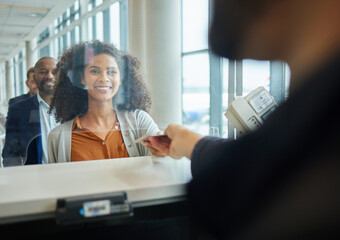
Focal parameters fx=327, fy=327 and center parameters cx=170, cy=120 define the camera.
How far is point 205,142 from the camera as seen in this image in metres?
0.84

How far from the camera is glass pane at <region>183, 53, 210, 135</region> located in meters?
1.25

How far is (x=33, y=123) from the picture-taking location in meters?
1.12

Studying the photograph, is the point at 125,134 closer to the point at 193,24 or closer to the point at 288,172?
the point at 193,24

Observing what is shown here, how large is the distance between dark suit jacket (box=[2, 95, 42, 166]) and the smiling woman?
5 centimetres

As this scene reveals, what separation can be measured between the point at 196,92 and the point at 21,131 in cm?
65

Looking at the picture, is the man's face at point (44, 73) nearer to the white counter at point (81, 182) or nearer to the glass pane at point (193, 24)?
the white counter at point (81, 182)

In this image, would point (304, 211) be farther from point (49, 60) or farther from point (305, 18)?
point (49, 60)

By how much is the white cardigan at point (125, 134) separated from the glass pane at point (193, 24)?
0.32 metres

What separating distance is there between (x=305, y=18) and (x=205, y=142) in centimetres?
37

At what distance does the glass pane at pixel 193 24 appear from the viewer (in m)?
1.22

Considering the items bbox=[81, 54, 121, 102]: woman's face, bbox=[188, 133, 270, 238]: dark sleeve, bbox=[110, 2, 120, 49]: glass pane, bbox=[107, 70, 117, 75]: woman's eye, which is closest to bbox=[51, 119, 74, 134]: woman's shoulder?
bbox=[81, 54, 121, 102]: woman's face

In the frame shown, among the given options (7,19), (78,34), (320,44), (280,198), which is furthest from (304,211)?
(7,19)

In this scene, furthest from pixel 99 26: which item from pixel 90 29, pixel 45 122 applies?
pixel 45 122

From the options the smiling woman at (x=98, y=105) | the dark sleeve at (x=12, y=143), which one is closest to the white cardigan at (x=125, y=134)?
the smiling woman at (x=98, y=105)
